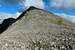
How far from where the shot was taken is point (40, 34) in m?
39.2

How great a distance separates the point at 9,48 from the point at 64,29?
1025cm

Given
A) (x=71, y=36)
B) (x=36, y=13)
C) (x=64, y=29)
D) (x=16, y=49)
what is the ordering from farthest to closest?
1. (x=36, y=13)
2. (x=64, y=29)
3. (x=71, y=36)
4. (x=16, y=49)

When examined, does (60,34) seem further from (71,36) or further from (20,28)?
(20,28)

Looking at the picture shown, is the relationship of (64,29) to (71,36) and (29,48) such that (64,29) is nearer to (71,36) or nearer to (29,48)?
(71,36)

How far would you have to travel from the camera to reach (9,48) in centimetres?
3609

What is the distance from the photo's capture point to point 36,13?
4647 centimetres

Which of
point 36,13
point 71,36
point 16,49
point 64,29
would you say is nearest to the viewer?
point 16,49

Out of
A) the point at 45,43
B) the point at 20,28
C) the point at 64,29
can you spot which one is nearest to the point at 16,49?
the point at 45,43

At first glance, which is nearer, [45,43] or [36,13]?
[45,43]

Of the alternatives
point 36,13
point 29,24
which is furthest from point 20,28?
point 36,13

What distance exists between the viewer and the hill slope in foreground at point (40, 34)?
36.4 m

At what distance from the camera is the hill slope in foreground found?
119 ft

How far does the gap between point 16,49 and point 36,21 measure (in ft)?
30.2

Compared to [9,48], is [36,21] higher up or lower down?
higher up
